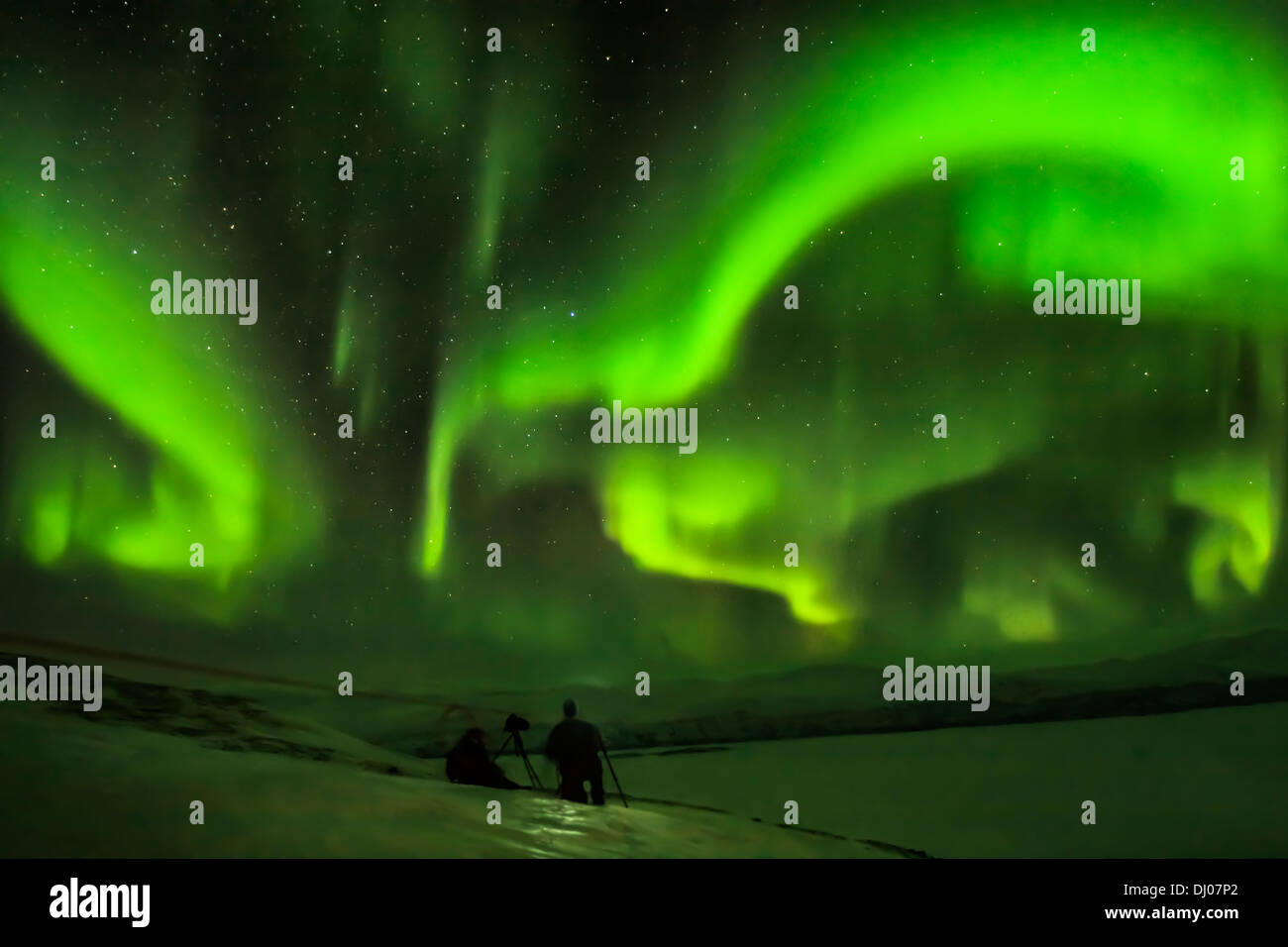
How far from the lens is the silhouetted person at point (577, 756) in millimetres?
6055

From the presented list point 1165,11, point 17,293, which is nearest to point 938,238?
point 1165,11

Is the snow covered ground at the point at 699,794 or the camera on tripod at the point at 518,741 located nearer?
the snow covered ground at the point at 699,794

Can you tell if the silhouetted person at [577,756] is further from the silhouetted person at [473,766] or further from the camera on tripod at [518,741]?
the silhouetted person at [473,766]

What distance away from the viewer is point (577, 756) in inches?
238

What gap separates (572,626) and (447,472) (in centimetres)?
108

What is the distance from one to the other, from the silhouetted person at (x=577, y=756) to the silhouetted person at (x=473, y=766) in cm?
30

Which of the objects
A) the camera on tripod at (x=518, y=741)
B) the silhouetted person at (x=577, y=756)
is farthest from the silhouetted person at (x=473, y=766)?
the silhouetted person at (x=577, y=756)

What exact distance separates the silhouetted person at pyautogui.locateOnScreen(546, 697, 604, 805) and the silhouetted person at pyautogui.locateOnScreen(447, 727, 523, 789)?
0.30 meters

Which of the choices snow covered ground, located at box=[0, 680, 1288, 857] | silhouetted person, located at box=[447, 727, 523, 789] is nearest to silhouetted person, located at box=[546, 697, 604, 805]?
snow covered ground, located at box=[0, 680, 1288, 857]

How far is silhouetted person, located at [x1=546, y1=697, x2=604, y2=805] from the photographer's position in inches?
238

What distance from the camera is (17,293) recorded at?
6.09 m

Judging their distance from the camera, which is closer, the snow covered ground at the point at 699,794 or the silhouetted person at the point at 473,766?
the snow covered ground at the point at 699,794

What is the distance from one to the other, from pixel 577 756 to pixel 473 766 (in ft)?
1.93
